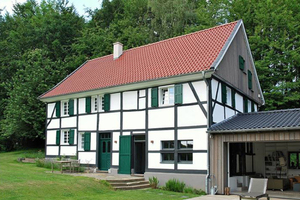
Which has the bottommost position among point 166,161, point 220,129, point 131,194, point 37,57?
point 131,194

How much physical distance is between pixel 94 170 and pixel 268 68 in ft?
47.9

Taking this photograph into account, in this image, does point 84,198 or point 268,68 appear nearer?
point 84,198

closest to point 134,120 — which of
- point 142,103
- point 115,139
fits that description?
point 142,103

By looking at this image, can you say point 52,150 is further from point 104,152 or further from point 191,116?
point 191,116

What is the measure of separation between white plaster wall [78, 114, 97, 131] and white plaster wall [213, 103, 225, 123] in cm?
783

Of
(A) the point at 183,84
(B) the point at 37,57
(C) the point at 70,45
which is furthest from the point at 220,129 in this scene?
(C) the point at 70,45

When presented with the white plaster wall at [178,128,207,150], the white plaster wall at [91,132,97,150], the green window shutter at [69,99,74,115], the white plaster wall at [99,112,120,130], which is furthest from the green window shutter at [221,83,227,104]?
the green window shutter at [69,99,74,115]

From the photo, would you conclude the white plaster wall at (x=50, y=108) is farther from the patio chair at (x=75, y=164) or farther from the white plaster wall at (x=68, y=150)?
the patio chair at (x=75, y=164)

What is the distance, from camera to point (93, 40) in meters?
32.4

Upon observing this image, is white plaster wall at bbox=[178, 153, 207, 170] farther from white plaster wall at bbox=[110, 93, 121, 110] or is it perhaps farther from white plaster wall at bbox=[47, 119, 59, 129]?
white plaster wall at bbox=[47, 119, 59, 129]

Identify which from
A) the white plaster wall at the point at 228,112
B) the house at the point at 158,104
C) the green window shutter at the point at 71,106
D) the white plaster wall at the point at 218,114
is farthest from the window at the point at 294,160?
the green window shutter at the point at 71,106

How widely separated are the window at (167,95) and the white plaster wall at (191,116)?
2.79ft

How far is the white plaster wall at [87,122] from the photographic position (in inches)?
784

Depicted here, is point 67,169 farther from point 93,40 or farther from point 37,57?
point 93,40
